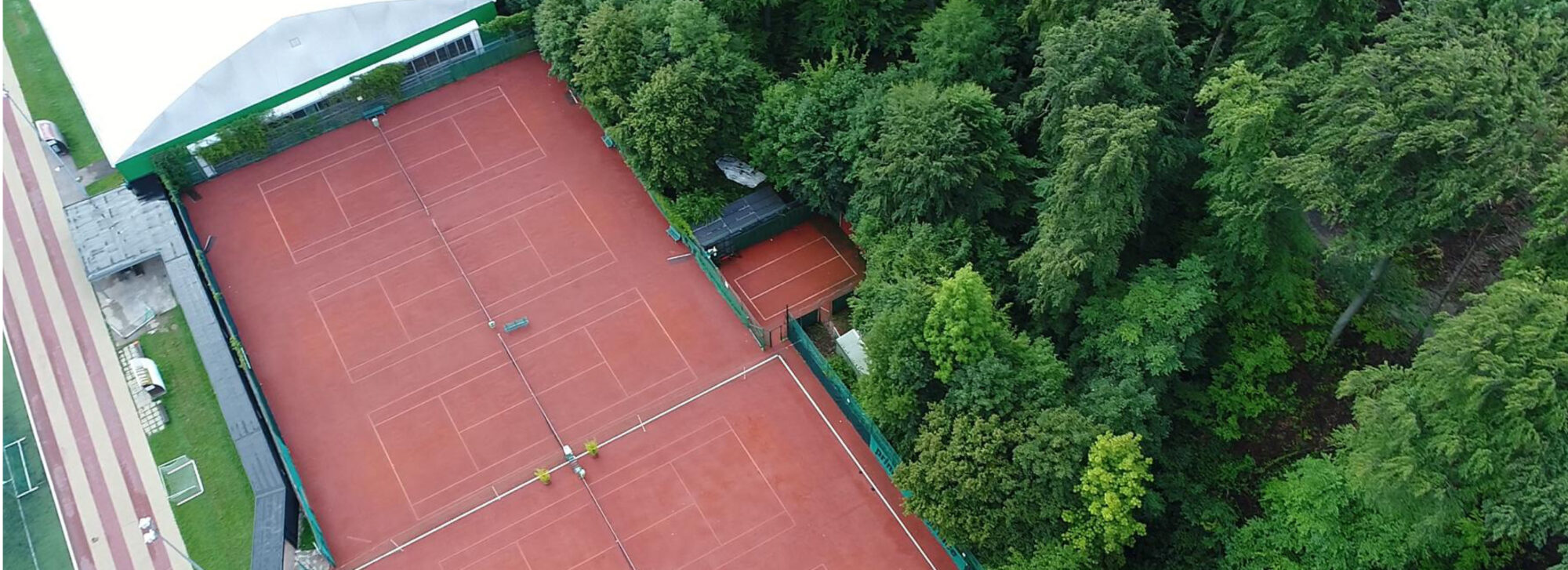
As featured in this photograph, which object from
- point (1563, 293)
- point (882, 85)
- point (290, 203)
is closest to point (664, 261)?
point (882, 85)

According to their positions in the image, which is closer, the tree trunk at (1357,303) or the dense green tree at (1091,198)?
the dense green tree at (1091,198)

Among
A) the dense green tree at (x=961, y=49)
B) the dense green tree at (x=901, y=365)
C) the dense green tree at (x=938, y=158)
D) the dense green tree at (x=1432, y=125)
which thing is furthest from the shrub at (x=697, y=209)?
the dense green tree at (x=1432, y=125)

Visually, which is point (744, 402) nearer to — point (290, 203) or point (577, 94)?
point (577, 94)

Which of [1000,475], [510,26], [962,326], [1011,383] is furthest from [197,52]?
[1000,475]

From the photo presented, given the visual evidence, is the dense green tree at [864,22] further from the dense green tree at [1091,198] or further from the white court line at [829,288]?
the dense green tree at [1091,198]

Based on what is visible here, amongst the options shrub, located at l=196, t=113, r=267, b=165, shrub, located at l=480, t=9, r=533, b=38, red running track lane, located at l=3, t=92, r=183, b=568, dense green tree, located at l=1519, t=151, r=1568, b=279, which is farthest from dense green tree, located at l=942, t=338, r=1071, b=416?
shrub, located at l=196, t=113, r=267, b=165

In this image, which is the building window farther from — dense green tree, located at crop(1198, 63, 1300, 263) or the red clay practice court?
dense green tree, located at crop(1198, 63, 1300, 263)
